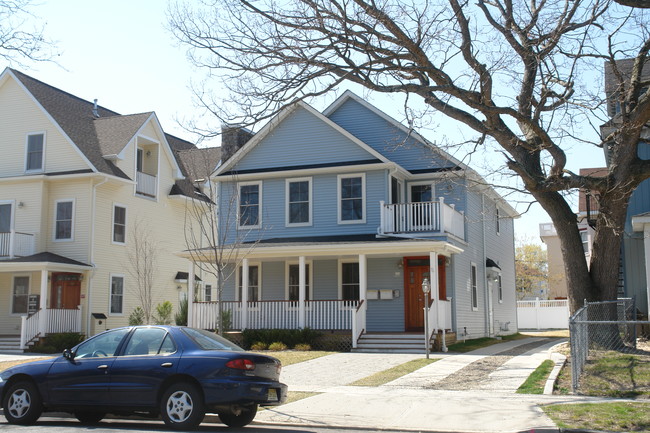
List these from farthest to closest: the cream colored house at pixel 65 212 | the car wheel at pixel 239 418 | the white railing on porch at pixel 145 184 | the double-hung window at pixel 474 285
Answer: the white railing on porch at pixel 145 184 → the double-hung window at pixel 474 285 → the cream colored house at pixel 65 212 → the car wheel at pixel 239 418

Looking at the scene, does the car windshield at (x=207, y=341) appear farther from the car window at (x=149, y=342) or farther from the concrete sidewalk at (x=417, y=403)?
the concrete sidewalk at (x=417, y=403)

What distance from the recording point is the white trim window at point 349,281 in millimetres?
25453

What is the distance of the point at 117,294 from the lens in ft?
98.4

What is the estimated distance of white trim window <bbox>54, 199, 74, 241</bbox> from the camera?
28844 millimetres

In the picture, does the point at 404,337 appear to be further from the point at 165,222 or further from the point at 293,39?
the point at 165,222

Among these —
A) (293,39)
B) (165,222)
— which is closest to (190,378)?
(293,39)

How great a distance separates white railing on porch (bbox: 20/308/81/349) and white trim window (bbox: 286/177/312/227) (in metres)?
9.28

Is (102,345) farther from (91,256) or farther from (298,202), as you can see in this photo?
(91,256)

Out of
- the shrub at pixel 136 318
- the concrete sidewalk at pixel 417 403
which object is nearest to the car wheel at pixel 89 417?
the concrete sidewalk at pixel 417 403

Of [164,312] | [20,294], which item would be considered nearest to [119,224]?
[164,312]

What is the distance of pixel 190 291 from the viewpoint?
24484 millimetres

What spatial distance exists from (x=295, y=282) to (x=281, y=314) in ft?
8.29

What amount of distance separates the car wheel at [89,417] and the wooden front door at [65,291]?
18.2 metres

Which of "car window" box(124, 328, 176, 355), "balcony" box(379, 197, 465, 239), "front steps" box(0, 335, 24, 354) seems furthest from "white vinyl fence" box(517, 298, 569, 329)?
"car window" box(124, 328, 176, 355)
